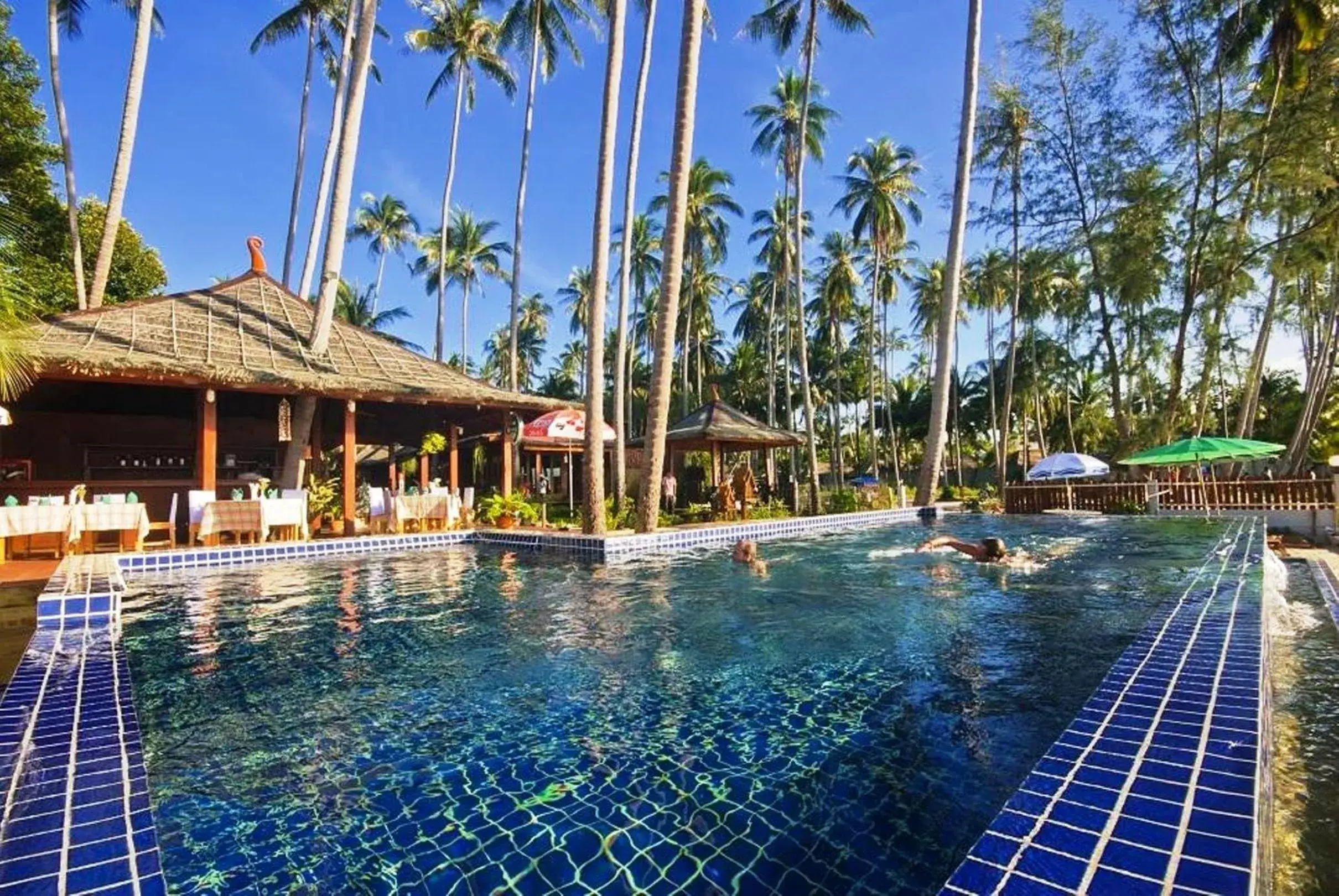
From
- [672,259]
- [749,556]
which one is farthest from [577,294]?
[749,556]

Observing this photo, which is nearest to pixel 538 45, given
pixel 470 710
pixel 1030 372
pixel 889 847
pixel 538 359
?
pixel 470 710

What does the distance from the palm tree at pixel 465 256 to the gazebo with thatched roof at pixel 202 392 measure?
19368mm

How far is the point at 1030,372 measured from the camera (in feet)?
127

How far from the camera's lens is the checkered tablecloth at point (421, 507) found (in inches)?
501

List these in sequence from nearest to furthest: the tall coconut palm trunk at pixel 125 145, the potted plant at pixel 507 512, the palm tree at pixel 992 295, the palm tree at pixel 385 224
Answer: the potted plant at pixel 507 512, the tall coconut palm trunk at pixel 125 145, the palm tree at pixel 992 295, the palm tree at pixel 385 224

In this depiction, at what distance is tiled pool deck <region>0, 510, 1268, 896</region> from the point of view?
5.59 ft

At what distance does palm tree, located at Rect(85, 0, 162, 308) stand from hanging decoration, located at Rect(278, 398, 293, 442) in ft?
21.4

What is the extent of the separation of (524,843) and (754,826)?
903mm

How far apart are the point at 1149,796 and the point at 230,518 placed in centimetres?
1185

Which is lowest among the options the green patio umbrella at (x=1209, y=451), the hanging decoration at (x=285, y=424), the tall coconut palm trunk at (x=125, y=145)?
the green patio umbrella at (x=1209, y=451)

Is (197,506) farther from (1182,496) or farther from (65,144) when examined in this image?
(1182,496)

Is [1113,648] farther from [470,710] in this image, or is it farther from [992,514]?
[992,514]

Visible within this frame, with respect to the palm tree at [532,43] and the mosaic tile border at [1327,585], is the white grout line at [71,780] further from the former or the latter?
the palm tree at [532,43]

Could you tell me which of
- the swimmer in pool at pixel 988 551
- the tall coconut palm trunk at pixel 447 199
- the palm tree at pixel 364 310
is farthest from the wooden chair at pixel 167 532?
the palm tree at pixel 364 310
